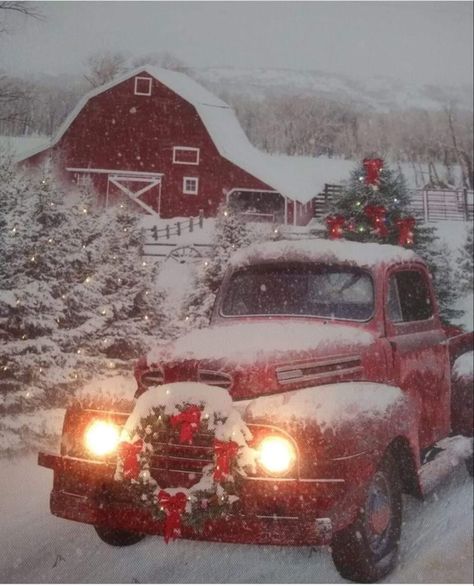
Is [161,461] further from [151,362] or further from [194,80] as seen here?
[194,80]

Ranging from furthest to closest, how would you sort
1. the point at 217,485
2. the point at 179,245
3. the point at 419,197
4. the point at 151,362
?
1. the point at 419,197
2. the point at 179,245
3. the point at 151,362
4. the point at 217,485

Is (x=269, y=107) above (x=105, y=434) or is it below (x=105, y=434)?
above

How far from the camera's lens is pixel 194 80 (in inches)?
124

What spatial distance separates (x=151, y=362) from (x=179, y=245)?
61 cm

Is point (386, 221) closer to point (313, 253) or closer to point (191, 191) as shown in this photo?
point (313, 253)

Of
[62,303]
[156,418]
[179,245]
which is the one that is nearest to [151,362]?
[156,418]

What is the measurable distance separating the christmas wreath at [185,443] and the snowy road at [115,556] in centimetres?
34

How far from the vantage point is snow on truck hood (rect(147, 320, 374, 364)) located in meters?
2.57

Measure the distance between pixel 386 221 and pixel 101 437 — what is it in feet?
5.69

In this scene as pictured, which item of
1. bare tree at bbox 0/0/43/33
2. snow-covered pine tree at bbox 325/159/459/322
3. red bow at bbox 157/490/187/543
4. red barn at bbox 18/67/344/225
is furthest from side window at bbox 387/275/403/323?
bare tree at bbox 0/0/43/33

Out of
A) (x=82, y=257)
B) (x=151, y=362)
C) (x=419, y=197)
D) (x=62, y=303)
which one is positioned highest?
(x=419, y=197)

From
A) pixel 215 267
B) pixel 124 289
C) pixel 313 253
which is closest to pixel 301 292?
pixel 313 253

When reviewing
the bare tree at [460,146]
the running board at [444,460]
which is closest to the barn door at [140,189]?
the running board at [444,460]

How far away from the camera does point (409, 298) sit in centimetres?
312
